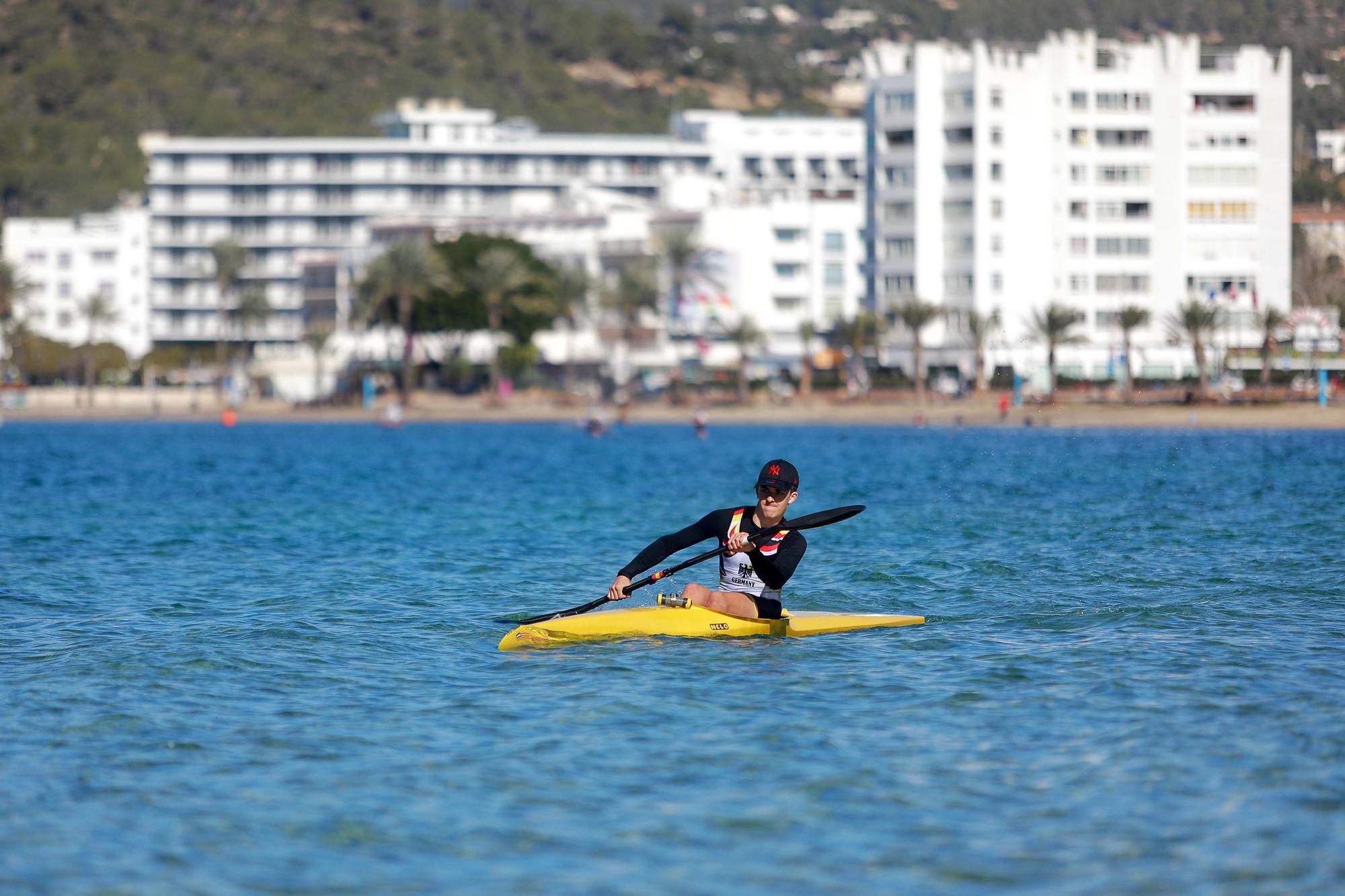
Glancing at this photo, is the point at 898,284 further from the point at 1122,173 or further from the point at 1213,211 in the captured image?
the point at 1213,211

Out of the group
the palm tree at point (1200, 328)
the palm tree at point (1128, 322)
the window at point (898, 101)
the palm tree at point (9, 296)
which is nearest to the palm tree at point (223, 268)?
the palm tree at point (9, 296)

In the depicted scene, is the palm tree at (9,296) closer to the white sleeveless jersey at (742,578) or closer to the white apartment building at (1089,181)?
the white apartment building at (1089,181)

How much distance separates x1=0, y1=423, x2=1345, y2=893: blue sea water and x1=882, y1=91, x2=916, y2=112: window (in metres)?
104

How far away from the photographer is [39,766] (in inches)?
530

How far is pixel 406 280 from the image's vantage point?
13525 centimetres

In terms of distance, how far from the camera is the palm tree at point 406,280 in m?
135

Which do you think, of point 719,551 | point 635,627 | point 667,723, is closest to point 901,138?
point 635,627

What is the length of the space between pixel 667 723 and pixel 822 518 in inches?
196

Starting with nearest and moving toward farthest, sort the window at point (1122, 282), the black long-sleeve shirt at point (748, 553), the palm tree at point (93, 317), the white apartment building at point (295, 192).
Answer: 1. the black long-sleeve shirt at point (748, 553)
2. the window at point (1122, 282)
3. the palm tree at point (93, 317)
4. the white apartment building at point (295, 192)

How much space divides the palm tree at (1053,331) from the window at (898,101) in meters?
21.6

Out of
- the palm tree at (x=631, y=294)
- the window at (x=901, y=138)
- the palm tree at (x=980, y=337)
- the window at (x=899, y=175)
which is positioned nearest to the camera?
the palm tree at (x=980, y=337)

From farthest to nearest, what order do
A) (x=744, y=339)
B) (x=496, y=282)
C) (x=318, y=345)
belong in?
(x=318, y=345) < (x=496, y=282) < (x=744, y=339)

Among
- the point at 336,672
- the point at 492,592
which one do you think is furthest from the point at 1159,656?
the point at 492,592

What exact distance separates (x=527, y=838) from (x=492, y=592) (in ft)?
44.8
